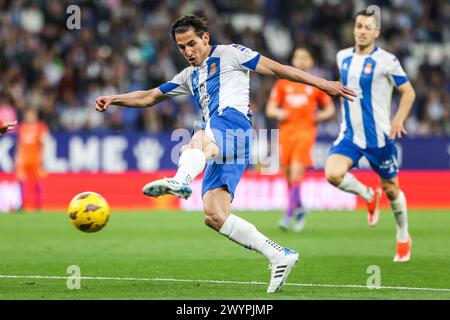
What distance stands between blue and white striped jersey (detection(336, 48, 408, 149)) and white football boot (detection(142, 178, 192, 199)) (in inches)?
157

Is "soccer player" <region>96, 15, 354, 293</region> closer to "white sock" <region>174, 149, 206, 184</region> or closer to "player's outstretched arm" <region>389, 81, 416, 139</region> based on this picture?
"white sock" <region>174, 149, 206, 184</region>

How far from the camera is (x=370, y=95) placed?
1060 cm

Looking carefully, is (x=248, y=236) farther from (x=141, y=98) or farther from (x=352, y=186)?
(x=352, y=186)

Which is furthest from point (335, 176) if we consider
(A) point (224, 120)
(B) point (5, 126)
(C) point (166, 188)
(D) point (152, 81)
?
(D) point (152, 81)

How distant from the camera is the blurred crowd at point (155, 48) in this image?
20.9 metres

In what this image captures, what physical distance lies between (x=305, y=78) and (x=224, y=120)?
748 mm

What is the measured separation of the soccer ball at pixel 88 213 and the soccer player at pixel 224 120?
2.64 ft

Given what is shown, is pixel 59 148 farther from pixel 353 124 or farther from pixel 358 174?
pixel 353 124

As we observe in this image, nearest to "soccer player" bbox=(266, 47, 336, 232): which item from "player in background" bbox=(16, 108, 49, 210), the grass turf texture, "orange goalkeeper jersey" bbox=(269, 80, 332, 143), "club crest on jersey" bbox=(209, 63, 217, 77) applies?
"orange goalkeeper jersey" bbox=(269, 80, 332, 143)

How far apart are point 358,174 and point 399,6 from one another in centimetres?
805

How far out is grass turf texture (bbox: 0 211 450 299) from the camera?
7594 millimetres
